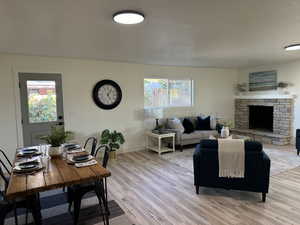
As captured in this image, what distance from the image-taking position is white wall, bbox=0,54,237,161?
13.4 feet

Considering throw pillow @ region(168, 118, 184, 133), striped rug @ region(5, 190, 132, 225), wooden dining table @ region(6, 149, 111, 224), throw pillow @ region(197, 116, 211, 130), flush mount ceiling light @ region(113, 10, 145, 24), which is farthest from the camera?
throw pillow @ region(197, 116, 211, 130)

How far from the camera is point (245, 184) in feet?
9.44

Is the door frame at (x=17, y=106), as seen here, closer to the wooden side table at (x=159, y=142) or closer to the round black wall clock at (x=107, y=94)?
the round black wall clock at (x=107, y=94)

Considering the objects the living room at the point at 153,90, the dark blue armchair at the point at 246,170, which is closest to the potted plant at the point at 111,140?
the living room at the point at 153,90

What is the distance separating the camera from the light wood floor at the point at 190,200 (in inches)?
98.6

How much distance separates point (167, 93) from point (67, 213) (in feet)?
14.1

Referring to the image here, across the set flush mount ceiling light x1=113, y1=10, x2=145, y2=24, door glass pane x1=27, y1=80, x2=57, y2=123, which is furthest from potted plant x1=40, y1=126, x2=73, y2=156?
door glass pane x1=27, y1=80, x2=57, y2=123

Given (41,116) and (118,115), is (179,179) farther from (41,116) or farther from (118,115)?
(41,116)

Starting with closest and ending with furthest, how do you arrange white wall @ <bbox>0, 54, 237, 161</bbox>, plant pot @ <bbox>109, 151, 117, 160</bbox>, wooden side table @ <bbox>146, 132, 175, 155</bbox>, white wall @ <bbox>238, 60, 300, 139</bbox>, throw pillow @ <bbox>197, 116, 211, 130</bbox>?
white wall @ <bbox>0, 54, 237, 161</bbox>
plant pot @ <bbox>109, 151, 117, 160</bbox>
wooden side table @ <bbox>146, 132, 175, 155</bbox>
white wall @ <bbox>238, 60, 300, 139</bbox>
throw pillow @ <bbox>197, 116, 211, 130</bbox>

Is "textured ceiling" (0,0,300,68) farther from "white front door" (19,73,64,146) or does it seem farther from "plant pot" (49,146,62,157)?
"plant pot" (49,146,62,157)

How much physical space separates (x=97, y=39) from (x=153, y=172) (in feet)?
8.57

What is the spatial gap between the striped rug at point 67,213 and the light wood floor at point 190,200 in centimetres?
13

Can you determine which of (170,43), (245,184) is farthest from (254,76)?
(245,184)

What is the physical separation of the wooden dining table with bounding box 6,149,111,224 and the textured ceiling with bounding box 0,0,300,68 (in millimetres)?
1635
